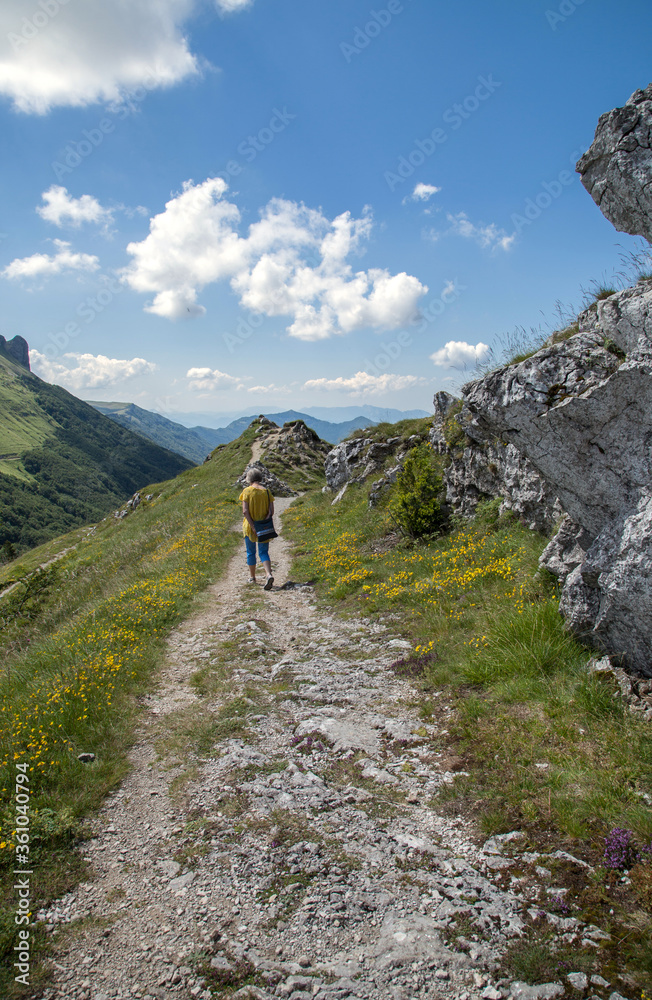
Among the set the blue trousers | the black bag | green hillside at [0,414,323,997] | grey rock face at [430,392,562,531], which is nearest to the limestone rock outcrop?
grey rock face at [430,392,562,531]

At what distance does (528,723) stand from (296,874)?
309cm

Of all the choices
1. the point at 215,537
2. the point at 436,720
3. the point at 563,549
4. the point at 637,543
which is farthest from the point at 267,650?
the point at 215,537

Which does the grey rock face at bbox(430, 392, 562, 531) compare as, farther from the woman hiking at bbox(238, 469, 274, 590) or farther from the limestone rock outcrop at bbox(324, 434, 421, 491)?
the limestone rock outcrop at bbox(324, 434, 421, 491)

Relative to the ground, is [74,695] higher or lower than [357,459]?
lower

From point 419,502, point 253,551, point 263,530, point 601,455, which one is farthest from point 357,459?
point 601,455

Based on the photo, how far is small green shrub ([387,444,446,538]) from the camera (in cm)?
1375

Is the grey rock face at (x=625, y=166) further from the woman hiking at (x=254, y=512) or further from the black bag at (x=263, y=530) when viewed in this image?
the black bag at (x=263, y=530)

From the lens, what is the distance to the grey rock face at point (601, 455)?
18.1 ft

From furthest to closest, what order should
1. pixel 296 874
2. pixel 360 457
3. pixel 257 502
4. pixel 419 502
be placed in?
pixel 360 457 < pixel 257 502 < pixel 419 502 < pixel 296 874

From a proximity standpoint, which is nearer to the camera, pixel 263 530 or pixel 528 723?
pixel 528 723

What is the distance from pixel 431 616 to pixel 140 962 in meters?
6.73

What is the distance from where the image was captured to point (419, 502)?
13.9m

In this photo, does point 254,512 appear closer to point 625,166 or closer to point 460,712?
point 460,712

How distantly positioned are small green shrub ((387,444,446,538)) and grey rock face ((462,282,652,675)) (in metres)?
6.35
